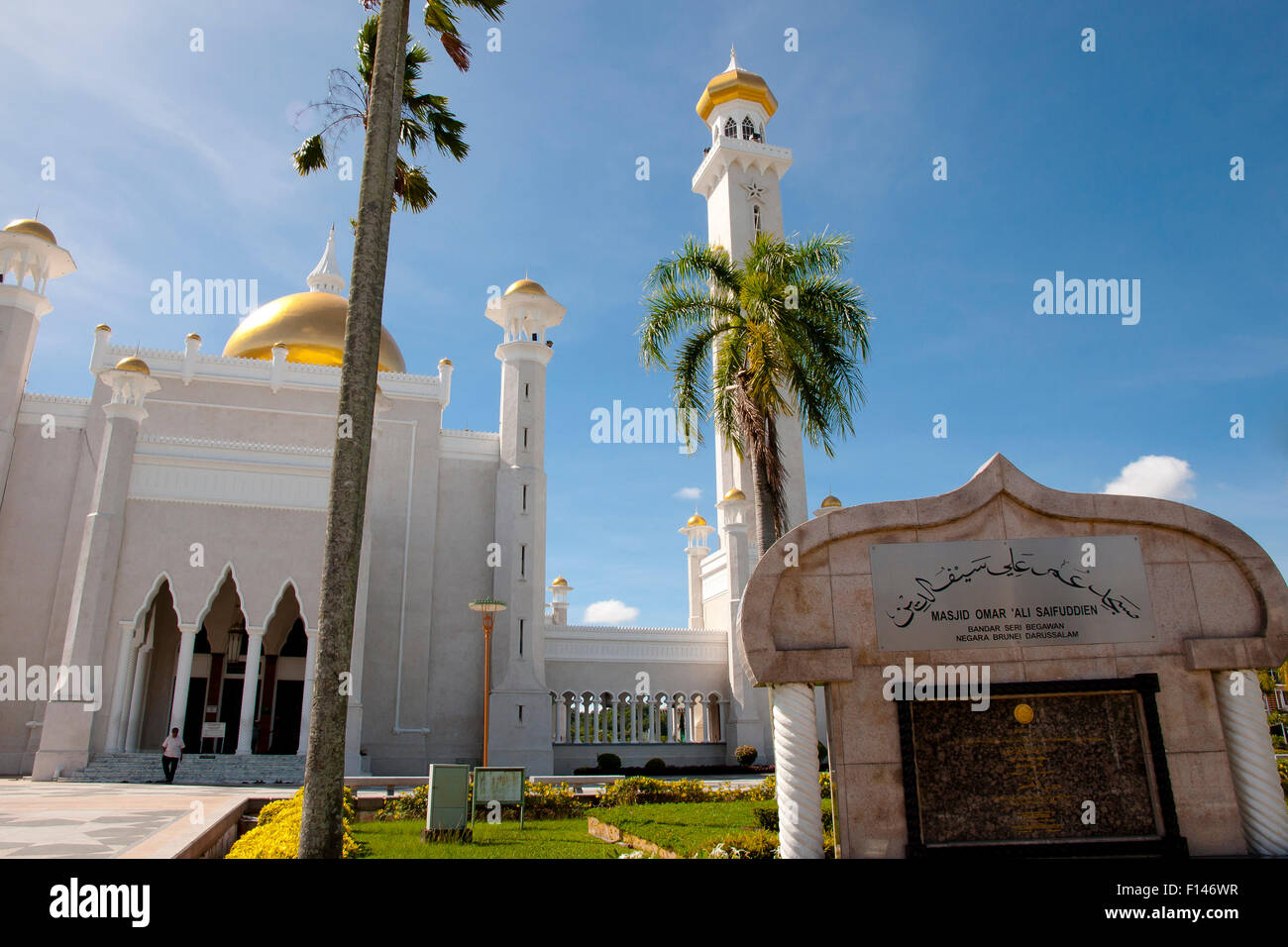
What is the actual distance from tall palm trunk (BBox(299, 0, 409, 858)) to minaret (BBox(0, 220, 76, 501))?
20.8 meters

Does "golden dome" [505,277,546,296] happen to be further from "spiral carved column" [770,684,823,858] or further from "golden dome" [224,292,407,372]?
"spiral carved column" [770,684,823,858]

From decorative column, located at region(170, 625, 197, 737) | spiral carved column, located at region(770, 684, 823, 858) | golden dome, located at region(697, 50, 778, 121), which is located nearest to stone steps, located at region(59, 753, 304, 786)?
decorative column, located at region(170, 625, 197, 737)

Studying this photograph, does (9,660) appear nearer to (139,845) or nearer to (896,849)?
(139,845)

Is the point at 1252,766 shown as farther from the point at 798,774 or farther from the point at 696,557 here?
the point at 696,557

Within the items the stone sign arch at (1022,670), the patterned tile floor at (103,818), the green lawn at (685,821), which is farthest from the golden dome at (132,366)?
the stone sign arch at (1022,670)

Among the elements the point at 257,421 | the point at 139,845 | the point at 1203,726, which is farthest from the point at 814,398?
the point at 257,421

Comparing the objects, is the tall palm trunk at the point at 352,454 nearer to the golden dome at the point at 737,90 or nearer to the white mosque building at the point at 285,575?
the white mosque building at the point at 285,575

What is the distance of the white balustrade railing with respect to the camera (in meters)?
27.9

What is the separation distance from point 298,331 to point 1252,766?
28136mm

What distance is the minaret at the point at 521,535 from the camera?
24.6 metres

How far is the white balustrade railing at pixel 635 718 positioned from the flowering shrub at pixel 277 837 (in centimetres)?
1637

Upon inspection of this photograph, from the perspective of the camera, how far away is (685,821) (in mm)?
11688

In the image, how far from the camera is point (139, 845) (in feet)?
25.1
